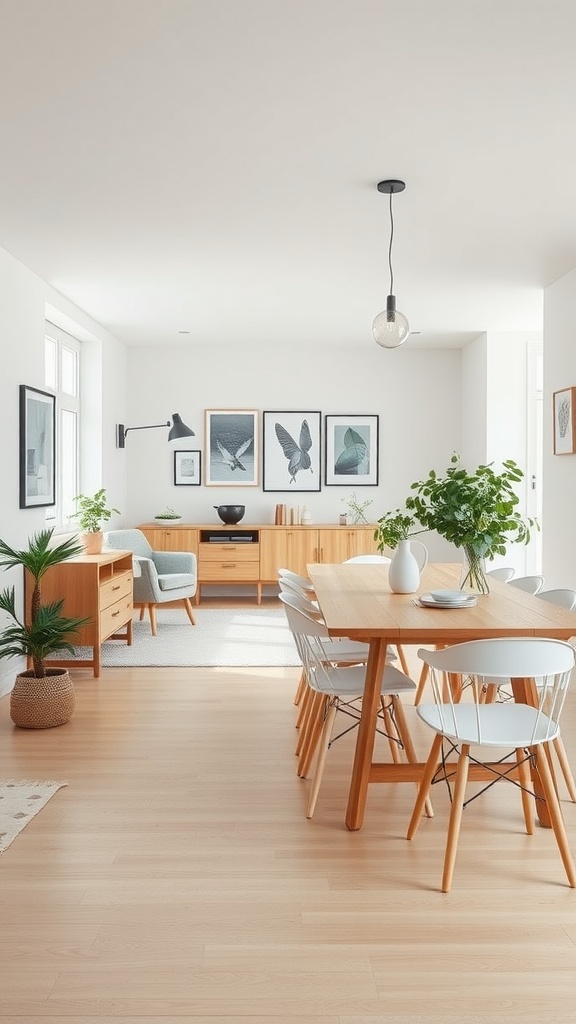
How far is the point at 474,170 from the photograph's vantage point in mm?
3953

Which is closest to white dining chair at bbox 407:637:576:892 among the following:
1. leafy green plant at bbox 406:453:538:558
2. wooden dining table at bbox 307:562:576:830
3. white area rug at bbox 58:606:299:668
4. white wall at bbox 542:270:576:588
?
wooden dining table at bbox 307:562:576:830

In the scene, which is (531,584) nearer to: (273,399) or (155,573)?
(155,573)

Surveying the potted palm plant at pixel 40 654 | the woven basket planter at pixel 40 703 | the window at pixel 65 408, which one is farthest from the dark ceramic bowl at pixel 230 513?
the woven basket planter at pixel 40 703

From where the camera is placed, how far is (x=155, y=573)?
6.78m

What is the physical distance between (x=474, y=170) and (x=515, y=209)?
679 millimetres

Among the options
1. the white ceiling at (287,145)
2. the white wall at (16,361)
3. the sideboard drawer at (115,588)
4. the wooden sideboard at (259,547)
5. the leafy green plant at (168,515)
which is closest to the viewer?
the white ceiling at (287,145)

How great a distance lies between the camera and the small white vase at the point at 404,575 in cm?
382

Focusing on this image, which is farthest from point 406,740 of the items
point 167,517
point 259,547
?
point 167,517

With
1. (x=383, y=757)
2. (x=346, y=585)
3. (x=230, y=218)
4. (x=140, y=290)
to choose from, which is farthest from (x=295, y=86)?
(x=140, y=290)

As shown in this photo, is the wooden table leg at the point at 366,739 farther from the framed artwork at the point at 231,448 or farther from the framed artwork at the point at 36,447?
the framed artwork at the point at 231,448

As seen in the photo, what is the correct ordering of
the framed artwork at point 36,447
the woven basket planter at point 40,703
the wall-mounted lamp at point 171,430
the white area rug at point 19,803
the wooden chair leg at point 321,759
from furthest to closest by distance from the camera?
the wall-mounted lamp at point 171,430, the framed artwork at point 36,447, the woven basket planter at point 40,703, the wooden chair leg at point 321,759, the white area rug at point 19,803

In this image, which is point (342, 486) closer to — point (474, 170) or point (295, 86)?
point (474, 170)

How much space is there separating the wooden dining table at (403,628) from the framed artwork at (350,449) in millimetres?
5394

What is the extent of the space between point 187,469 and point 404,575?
5521 millimetres
